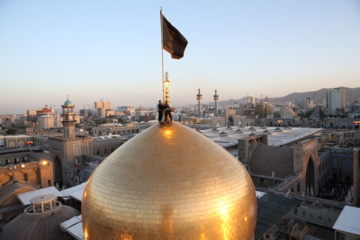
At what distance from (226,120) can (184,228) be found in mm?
65501

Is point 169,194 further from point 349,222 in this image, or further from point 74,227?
point 349,222

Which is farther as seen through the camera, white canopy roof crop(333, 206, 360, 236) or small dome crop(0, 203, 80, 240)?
small dome crop(0, 203, 80, 240)

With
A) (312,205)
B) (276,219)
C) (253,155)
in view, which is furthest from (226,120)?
(276,219)

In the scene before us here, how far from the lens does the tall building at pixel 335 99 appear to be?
4195 inches

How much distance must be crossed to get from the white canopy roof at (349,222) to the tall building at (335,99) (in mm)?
109959

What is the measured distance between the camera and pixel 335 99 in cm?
10794

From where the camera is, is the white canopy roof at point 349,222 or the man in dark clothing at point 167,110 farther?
the white canopy roof at point 349,222

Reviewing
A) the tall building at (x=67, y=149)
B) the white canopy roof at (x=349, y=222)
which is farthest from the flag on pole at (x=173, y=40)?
the tall building at (x=67, y=149)

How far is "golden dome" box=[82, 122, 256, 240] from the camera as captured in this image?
15.6 feet

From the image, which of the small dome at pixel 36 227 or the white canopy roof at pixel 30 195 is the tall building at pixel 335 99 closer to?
the white canopy roof at pixel 30 195

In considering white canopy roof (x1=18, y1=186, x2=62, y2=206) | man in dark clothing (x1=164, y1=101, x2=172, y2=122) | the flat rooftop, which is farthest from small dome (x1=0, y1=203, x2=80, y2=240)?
the flat rooftop

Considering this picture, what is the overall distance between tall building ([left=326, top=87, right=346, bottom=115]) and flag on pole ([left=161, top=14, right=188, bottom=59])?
Answer: 118936 millimetres

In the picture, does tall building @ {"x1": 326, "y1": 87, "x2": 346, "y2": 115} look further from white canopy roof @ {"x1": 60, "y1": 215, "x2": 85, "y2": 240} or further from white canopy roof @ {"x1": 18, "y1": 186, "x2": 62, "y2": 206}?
white canopy roof @ {"x1": 60, "y1": 215, "x2": 85, "y2": 240}

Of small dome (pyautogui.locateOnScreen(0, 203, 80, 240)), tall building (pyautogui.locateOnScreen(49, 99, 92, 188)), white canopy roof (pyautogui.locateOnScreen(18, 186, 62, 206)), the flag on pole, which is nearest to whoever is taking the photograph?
the flag on pole
